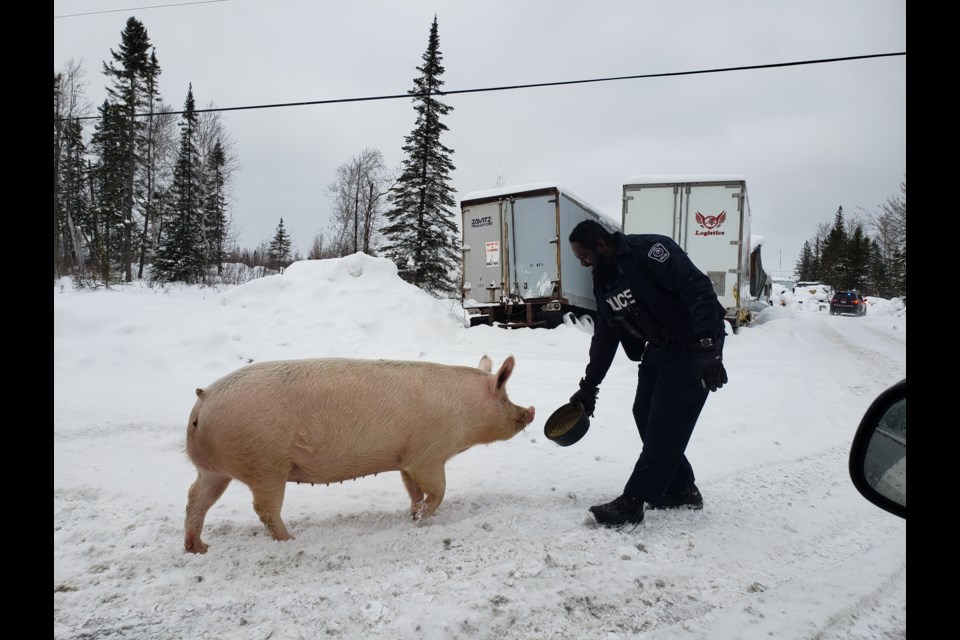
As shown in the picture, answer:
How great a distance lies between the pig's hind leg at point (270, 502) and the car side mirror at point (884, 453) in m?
2.84

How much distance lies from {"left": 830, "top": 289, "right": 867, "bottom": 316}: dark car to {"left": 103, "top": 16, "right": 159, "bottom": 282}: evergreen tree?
4030 cm

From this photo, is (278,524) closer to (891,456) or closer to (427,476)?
(427,476)

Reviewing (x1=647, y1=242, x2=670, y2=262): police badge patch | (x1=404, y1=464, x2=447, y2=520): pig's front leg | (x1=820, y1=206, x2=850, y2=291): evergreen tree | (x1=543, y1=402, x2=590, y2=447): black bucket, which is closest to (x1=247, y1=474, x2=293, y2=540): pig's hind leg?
(x1=404, y1=464, x2=447, y2=520): pig's front leg

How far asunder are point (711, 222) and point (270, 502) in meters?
12.9

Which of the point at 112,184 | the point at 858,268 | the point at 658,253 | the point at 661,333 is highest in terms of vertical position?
the point at 112,184

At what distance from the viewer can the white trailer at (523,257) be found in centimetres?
1305

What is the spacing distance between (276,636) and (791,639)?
2.14 metres

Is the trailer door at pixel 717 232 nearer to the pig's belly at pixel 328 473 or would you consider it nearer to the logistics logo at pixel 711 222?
the logistics logo at pixel 711 222

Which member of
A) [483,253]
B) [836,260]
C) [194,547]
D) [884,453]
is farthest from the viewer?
[836,260]

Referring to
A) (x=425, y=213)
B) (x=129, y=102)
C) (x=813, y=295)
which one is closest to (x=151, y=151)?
(x=129, y=102)

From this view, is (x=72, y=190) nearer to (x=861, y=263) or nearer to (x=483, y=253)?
(x=483, y=253)

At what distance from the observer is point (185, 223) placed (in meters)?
29.3

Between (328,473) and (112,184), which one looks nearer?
(328,473)

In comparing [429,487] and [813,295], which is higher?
[813,295]
